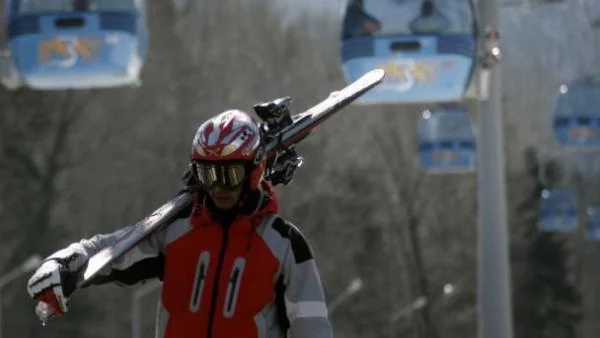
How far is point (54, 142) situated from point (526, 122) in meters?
14.6

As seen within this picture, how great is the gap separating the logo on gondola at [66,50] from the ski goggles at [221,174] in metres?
15.2

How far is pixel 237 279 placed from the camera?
6777 millimetres

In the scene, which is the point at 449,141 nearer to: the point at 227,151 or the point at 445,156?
the point at 445,156

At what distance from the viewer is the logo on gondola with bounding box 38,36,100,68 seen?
2180cm

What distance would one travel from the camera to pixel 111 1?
21.9 meters

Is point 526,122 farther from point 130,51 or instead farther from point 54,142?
point 130,51

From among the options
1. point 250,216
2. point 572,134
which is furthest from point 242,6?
point 250,216

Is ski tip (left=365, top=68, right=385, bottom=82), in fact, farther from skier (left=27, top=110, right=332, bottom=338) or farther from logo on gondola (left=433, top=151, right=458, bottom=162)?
logo on gondola (left=433, top=151, right=458, bottom=162)

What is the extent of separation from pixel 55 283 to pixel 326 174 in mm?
54270

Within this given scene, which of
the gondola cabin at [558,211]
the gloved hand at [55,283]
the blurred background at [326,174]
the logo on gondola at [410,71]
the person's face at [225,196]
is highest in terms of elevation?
the person's face at [225,196]

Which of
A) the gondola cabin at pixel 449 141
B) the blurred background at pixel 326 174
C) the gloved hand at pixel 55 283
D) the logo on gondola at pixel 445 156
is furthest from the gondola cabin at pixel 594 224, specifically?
the gloved hand at pixel 55 283

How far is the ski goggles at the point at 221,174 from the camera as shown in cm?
667

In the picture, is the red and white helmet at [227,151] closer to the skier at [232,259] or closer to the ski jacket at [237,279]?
the skier at [232,259]

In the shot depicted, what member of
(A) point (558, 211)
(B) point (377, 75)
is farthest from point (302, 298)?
(A) point (558, 211)
